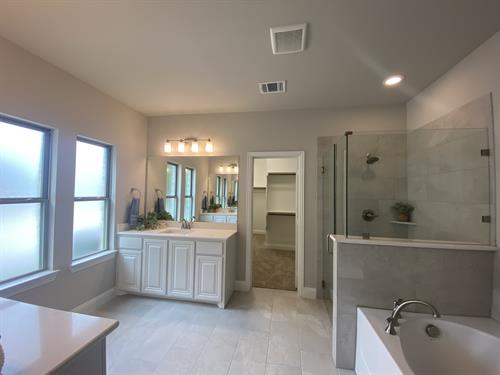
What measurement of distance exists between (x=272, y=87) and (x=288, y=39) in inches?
31.5

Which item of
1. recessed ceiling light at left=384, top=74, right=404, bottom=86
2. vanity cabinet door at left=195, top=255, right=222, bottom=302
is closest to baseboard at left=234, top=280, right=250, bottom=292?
vanity cabinet door at left=195, top=255, right=222, bottom=302

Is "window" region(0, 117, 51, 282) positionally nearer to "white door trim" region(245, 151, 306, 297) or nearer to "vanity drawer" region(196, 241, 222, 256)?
"vanity drawer" region(196, 241, 222, 256)

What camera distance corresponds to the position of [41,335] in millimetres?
908

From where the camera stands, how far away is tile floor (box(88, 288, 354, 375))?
1.83m

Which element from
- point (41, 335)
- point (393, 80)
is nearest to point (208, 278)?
point (41, 335)

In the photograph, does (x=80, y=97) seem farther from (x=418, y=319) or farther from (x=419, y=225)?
(x=419, y=225)

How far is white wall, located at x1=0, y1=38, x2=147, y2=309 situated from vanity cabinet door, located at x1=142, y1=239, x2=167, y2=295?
1.54 feet

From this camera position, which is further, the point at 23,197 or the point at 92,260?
the point at 92,260

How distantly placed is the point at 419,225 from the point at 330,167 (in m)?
1.13

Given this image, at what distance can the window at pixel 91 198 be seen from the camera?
→ 258 centimetres

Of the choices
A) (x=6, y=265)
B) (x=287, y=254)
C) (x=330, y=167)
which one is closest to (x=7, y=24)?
(x=6, y=265)

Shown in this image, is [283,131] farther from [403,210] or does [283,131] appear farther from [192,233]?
[192,233]

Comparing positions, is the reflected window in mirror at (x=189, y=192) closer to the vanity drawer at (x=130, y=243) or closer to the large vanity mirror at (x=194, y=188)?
the large vanity mirror at (x=194, y=188)

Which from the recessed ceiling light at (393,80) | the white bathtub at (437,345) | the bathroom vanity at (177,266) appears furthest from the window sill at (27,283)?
the recessed ceiling light at (393,80)
